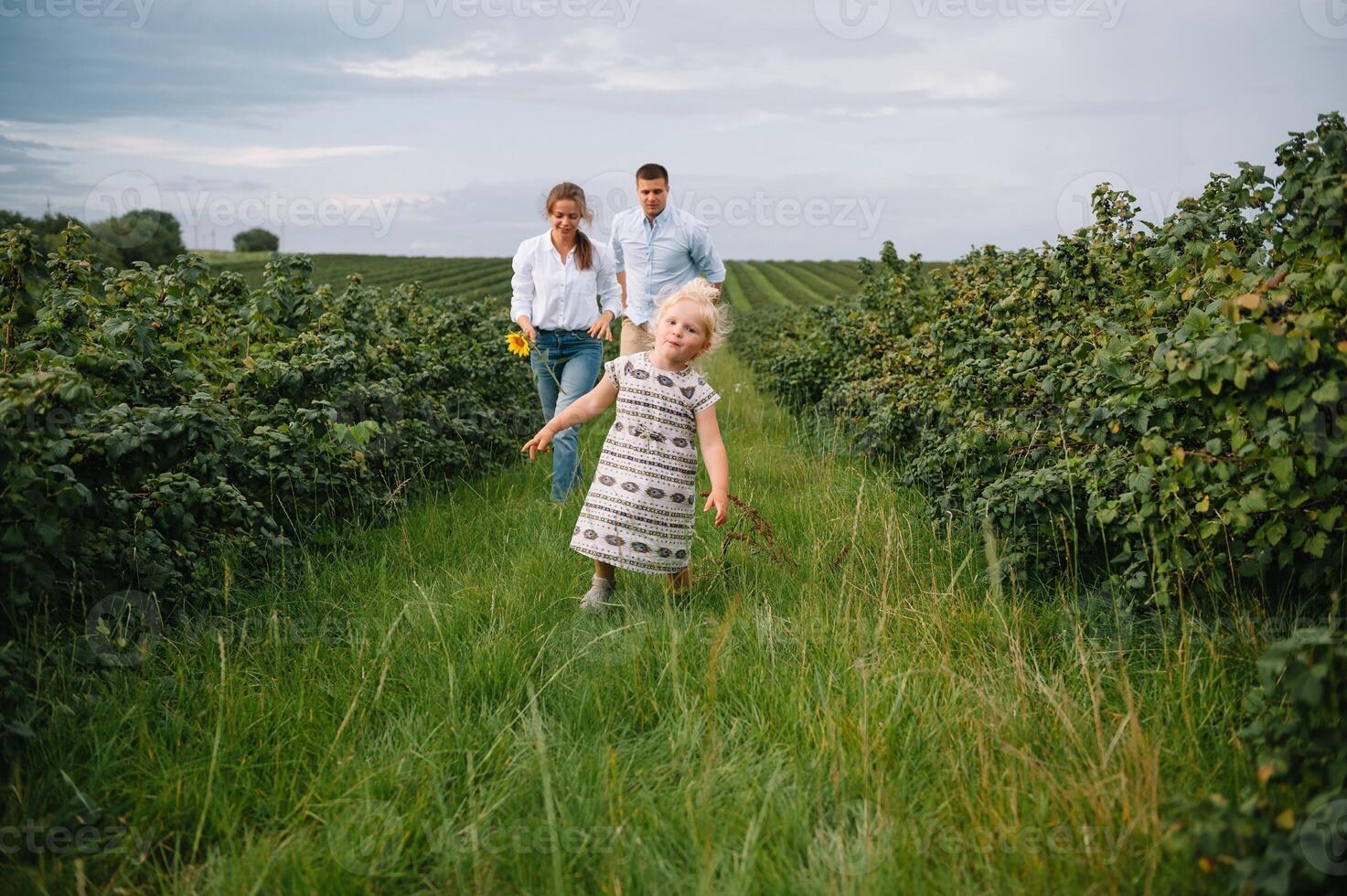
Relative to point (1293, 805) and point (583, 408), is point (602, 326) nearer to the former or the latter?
point (583, 408)

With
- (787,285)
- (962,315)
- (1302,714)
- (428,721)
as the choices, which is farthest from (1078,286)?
(787,285)

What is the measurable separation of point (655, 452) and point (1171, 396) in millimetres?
1876

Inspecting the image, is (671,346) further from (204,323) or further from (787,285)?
(787,285)

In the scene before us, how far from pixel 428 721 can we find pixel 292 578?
5.32ft

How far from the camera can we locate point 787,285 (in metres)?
48.7

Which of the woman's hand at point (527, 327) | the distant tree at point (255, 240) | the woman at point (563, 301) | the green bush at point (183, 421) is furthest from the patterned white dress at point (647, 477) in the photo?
the distant tree at point (255, 240)

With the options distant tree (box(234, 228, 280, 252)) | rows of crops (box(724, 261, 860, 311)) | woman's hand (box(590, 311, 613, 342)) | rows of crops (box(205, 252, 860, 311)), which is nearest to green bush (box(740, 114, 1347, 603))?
woman's hand (box(590, 311, 613, 342))

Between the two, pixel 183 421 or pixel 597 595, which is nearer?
pixel 183 421

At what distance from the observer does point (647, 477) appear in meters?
3.74

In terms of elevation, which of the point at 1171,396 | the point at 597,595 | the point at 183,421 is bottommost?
the point at 597,595

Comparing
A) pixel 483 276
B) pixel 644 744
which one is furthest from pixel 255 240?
pixel 644 744

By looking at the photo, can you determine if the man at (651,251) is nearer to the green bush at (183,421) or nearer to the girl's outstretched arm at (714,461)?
the green bush at (183,421)

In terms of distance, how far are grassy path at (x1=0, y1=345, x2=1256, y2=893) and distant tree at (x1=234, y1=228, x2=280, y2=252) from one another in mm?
67999

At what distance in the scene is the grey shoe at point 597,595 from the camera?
3639 mm
